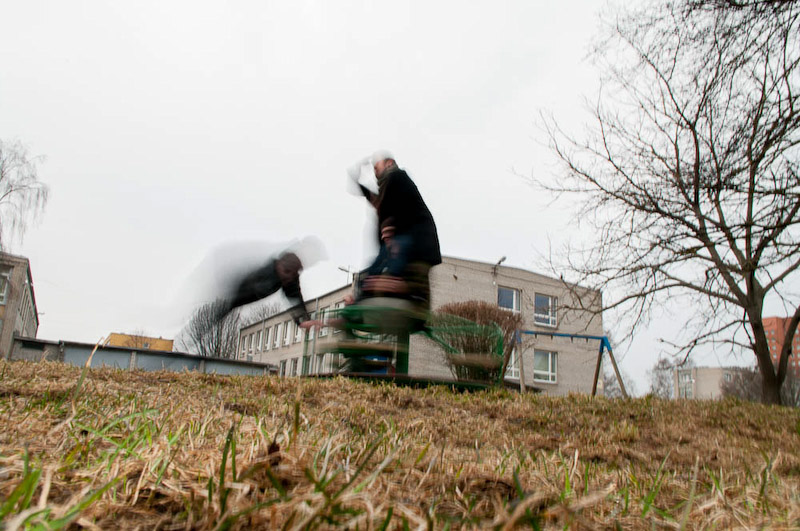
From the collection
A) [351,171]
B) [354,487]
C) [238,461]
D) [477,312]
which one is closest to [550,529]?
[354,487]

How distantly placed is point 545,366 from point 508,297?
5.15 metres

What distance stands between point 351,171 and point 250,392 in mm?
3464

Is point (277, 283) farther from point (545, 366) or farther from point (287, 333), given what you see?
point (287, 333)

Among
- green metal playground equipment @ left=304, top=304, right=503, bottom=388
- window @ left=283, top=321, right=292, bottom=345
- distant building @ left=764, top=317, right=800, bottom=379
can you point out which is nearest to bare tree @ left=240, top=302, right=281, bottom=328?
green metal playground equipment @ left=304, top=304, right=503, bottom=388

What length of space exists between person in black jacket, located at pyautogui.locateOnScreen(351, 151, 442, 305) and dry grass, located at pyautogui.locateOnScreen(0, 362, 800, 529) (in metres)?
2.15

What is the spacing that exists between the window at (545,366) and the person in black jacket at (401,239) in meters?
33.2

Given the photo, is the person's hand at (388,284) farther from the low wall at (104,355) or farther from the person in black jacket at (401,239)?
the low wall at (104,355)

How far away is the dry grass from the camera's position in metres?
1.07

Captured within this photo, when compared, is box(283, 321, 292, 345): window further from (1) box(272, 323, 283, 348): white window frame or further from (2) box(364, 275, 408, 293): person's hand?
(2) box(364, 275, 408, 293): person's hand

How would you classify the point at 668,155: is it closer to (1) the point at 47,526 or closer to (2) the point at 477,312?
(1) the point at 47,526

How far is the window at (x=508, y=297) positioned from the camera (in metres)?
39.4

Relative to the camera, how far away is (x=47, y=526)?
0.87 metres

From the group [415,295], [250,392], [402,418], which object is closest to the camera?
[402,418]

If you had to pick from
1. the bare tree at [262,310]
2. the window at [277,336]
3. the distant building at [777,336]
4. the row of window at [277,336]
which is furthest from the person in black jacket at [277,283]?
the window at [277,336]
